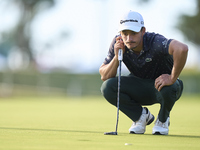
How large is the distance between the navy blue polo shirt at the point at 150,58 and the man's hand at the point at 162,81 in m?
0.20

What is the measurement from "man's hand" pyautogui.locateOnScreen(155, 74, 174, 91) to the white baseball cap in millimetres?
574

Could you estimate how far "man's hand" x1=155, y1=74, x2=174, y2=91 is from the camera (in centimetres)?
485

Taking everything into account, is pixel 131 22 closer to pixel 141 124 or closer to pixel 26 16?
pixel 141 124

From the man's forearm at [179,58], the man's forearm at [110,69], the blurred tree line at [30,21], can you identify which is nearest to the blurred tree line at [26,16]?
the blurred tree line at [30,21]

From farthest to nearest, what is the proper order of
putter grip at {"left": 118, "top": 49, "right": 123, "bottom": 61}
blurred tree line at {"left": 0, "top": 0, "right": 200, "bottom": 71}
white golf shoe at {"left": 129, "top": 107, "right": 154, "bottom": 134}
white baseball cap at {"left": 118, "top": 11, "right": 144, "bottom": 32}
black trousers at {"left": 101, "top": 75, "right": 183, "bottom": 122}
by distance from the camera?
blurred tree line at {"left": 0, "top": 0, "right": 200, "bottom": 71} → black trousers at {"left": 101, "top": 75, "right": 183, "bottom": 122} → white golf shoe at {"left": 129, "top": 107, "right": 154, "bottom": 134} → putter grip at {"left": 118, "top": 49, "right": 123, "bottom": 61} → white baseball cap at {"left": 118, "top": 11, "right": 144, "bottom": 32}

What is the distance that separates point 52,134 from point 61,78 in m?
21.9

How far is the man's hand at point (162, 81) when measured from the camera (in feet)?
15.9

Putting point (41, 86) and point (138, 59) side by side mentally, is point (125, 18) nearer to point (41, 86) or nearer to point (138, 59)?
point (138, 59)

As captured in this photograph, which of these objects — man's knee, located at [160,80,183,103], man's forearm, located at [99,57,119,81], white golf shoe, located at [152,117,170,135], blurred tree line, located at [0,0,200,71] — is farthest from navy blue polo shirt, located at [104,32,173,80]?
blurred tree line, located at [0,0,200,71]

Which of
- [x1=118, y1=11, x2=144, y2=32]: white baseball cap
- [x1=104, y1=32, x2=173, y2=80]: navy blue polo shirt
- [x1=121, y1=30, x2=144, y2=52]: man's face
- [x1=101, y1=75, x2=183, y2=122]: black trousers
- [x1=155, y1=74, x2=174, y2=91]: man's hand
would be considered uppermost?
[x1=118, y1=11, x2=144, y2=32]: white baseball cap

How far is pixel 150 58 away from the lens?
499 cm

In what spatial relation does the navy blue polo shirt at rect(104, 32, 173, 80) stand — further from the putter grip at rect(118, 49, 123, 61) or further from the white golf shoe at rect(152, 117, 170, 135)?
the white golf shoe at rect(152, 117, 170, 135)

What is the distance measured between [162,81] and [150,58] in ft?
0.96

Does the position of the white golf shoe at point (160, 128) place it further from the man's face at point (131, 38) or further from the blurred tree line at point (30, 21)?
the blurred tree line at point (30, 21)
